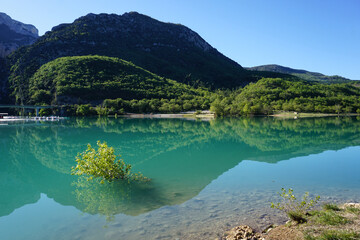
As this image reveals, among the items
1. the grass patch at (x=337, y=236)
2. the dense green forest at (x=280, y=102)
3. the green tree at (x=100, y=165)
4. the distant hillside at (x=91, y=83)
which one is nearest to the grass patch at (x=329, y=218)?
the grass patch at (x=337, y=236)

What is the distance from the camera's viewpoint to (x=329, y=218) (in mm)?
7426

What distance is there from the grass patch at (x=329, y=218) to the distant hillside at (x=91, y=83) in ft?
410

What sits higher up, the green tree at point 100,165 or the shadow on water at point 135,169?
the green tree at point 100,165

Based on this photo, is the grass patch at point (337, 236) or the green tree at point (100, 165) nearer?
the grass patch at point (337, 236)

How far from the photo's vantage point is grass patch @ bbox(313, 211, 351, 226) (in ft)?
23.4

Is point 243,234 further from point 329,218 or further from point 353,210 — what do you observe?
point 353,210

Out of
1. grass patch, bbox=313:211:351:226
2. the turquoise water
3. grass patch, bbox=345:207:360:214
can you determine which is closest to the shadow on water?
the turquoise water

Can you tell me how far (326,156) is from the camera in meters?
22.1

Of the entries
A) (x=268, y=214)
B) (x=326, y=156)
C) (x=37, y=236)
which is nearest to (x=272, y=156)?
(x=326, y=156)

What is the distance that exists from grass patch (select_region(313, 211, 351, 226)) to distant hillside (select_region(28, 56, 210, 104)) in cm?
12497

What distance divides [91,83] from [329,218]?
445ft

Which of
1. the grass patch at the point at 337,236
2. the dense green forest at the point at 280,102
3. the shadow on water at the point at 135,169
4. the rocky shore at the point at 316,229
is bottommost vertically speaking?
the shadow on water at the point at 135,169

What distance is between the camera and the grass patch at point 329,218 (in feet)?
23.4

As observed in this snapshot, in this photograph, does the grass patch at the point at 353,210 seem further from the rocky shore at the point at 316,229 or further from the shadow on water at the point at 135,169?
the shadow on water at the point at 135,169
